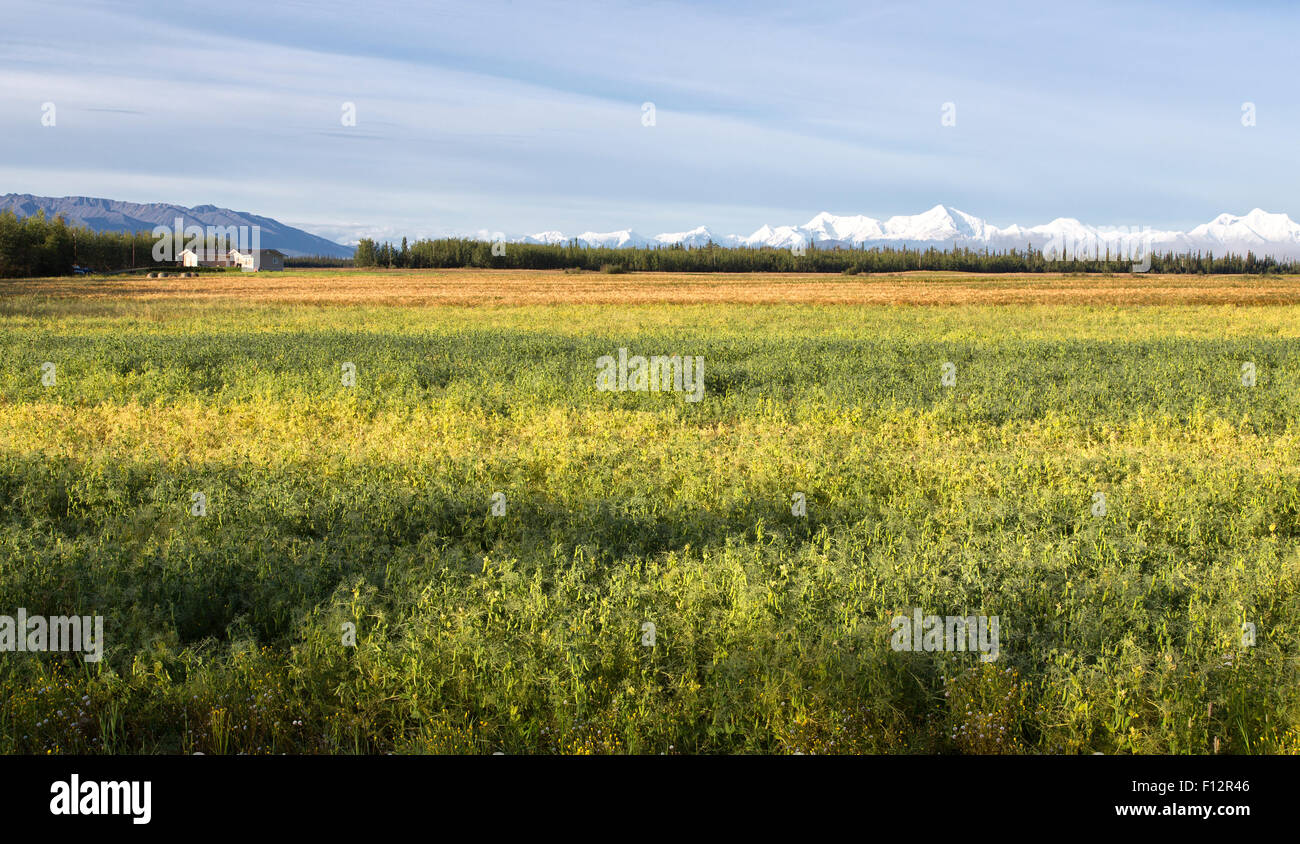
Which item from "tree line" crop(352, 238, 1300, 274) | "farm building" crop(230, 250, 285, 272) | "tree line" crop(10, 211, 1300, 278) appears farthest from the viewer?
"tree line" crop(352, 238, 1300, 274)

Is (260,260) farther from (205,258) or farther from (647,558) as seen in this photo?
(647,558)

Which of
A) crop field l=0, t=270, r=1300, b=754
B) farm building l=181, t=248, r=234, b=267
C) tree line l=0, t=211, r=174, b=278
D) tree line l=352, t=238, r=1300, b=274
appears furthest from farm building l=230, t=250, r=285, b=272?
crop field l=0, t=270, r=1300, b=754

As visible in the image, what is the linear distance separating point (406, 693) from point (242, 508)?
515cm

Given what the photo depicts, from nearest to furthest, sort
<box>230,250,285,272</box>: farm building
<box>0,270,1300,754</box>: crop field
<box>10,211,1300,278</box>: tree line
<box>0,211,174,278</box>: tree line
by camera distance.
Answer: <box>0,270,1300,754</box>: crop field
<box>0,211,174,278</box>: tree line
<box>10,211,1300,278</box>: tree line
<box>230,250,285,272</box>: farm building

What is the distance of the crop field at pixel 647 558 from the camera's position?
18.3 ft

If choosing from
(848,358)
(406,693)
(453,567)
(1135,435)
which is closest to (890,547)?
(453,567)

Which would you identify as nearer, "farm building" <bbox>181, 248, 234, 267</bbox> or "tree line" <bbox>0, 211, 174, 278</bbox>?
"tree line" <bbox>0, 211, 174, 278</bbox>

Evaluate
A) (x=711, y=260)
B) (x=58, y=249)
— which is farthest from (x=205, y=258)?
(x=711, y=260)

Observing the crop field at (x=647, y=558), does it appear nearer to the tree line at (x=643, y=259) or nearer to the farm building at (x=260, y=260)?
the tree line at (x=643, y=259)

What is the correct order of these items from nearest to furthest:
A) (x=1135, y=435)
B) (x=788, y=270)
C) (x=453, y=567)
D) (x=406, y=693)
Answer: (x=406, y=693) < (x=453, y=567) < (x=1135, y=435) < (x=788, y=270)

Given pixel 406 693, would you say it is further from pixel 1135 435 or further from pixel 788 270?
pixel 788 270

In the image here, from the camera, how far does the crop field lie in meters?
5.57

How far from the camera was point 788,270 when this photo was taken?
525 ft

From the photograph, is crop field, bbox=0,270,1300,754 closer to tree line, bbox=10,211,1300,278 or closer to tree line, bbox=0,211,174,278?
tree line, bbox=0,211,174,278
